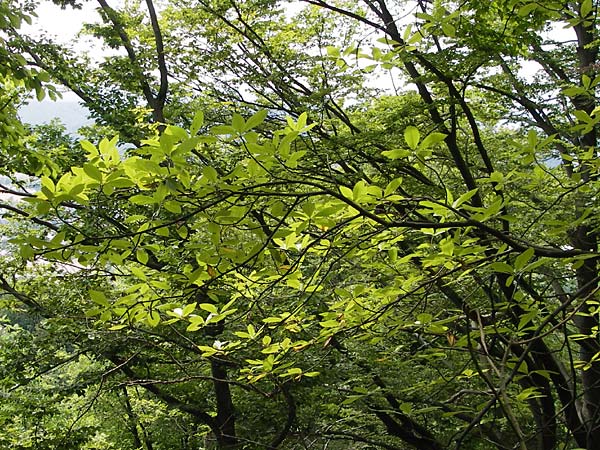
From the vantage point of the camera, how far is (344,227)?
1622mm

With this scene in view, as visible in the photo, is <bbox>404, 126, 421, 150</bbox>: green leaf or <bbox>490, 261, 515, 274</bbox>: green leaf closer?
<bbox>404, 126, 421, 150</bbox>: green leaf

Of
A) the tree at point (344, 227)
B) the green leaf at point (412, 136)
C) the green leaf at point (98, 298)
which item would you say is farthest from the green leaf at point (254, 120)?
the green leaf at point (98, 298)

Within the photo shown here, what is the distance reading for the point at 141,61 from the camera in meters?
7.30

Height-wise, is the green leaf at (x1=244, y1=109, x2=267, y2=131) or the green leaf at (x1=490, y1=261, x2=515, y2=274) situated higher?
the green leaf at (x1=244, y1=109, x2=267, y2=131)

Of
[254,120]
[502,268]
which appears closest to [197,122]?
[254,120]

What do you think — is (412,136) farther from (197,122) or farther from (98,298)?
(98,298)

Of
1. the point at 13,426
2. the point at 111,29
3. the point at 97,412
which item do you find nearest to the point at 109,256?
the point at 111,29

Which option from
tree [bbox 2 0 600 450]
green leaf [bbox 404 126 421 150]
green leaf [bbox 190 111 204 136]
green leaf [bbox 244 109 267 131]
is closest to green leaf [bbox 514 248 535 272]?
tree [bbox 2 0 600 450]

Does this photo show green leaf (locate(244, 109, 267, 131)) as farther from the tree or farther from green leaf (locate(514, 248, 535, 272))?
green leaf (locate(514, 248, 535, 272))

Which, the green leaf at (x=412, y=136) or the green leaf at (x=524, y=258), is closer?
the green leaf at (x=412, y=136)

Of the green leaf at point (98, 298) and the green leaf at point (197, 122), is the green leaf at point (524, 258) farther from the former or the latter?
the green leaf at point (98, 298)

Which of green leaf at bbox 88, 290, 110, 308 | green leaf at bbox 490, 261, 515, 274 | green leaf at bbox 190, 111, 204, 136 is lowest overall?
green leaf at bbox 490, 261, 515, 274

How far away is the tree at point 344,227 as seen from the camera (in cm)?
141

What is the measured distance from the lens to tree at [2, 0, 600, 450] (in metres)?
1.41
